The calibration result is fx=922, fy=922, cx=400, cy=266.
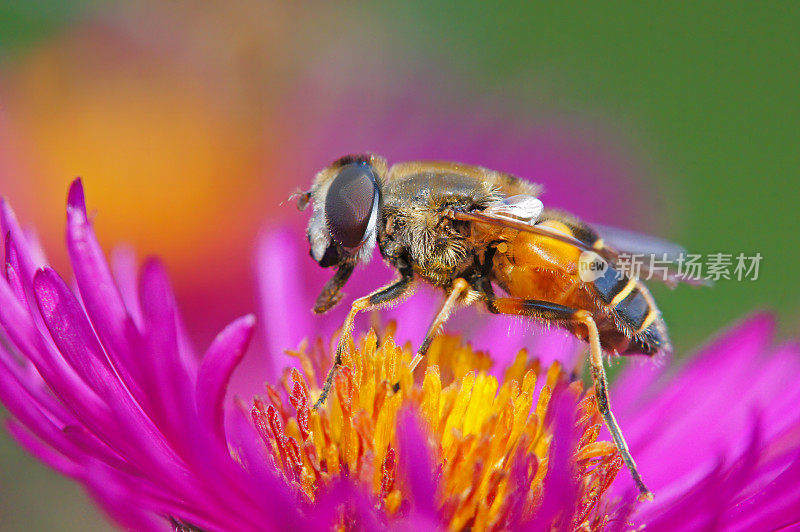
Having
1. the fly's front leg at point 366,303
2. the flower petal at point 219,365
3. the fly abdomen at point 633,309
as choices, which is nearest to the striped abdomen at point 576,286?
the fly abdomen at point 633,309

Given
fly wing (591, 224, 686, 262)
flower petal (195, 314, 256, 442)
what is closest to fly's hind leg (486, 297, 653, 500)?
fly wing (591, 224, 686, 262)

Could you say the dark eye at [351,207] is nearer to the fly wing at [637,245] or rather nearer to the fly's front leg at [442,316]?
the fly's front leg at [442,316]

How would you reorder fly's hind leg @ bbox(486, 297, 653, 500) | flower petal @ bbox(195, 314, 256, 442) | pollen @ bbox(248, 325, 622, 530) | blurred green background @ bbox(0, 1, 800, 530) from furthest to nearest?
blurred green background @ bbox(0, 1, 800, 530) → fly's hind leg @ bbox(486, 297, 653, 500) → pollen @ bbox(248, 325, 622, 530) → flower petal @ bbox(195, 314, 256, 442)

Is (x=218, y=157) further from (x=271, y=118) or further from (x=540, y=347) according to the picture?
(x=540, y=347)

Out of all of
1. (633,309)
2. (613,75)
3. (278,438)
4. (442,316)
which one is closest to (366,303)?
(442,316)

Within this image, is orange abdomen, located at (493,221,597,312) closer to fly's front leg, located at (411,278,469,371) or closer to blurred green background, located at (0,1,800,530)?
fly's front leg, located at (411,278,469,371)

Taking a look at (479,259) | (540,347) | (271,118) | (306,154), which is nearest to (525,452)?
(479,259)

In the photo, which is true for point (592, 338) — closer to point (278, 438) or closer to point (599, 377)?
point (599, 377)
